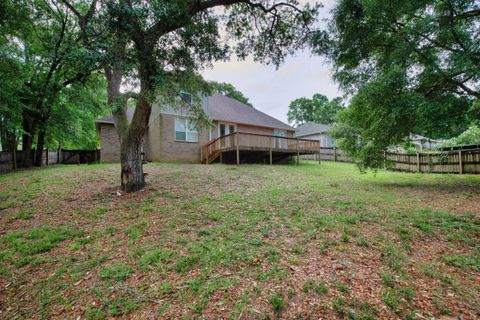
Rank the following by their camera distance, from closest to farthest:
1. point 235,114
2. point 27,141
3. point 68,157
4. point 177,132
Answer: point 27,141, point 177,132, point 235,114, point 68,157

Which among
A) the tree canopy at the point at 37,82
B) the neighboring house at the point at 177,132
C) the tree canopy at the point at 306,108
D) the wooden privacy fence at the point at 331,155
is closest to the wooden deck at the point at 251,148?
the neighboring house at the point at 177,132

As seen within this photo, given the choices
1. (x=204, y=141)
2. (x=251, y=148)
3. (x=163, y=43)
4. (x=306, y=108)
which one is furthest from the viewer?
(x=306, y=108)

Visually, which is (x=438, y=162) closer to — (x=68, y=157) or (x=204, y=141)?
(x=204, y=141)

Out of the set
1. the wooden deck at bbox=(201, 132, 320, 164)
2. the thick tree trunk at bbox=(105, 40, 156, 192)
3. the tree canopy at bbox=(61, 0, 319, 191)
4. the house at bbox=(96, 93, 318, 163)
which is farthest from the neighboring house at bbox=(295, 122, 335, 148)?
the thick tree trunk at bbox=(105, 40, 156, 192)

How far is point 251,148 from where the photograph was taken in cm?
1415

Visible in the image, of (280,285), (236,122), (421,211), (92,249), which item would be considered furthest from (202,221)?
(236,122)

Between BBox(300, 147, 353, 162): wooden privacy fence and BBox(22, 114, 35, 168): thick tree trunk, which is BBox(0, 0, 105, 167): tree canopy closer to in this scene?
BBox(22, 114, 35, 168): thick tree trunk

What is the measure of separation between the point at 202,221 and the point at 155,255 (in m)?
1.41

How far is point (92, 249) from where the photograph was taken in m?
3.78

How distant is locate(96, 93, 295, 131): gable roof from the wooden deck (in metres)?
2.68

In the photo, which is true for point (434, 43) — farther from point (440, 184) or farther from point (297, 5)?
point (440, 184)

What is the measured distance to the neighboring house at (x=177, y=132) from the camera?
1495cm

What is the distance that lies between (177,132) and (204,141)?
2.08 m

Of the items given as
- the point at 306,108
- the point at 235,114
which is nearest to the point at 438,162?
the point at 235,114
